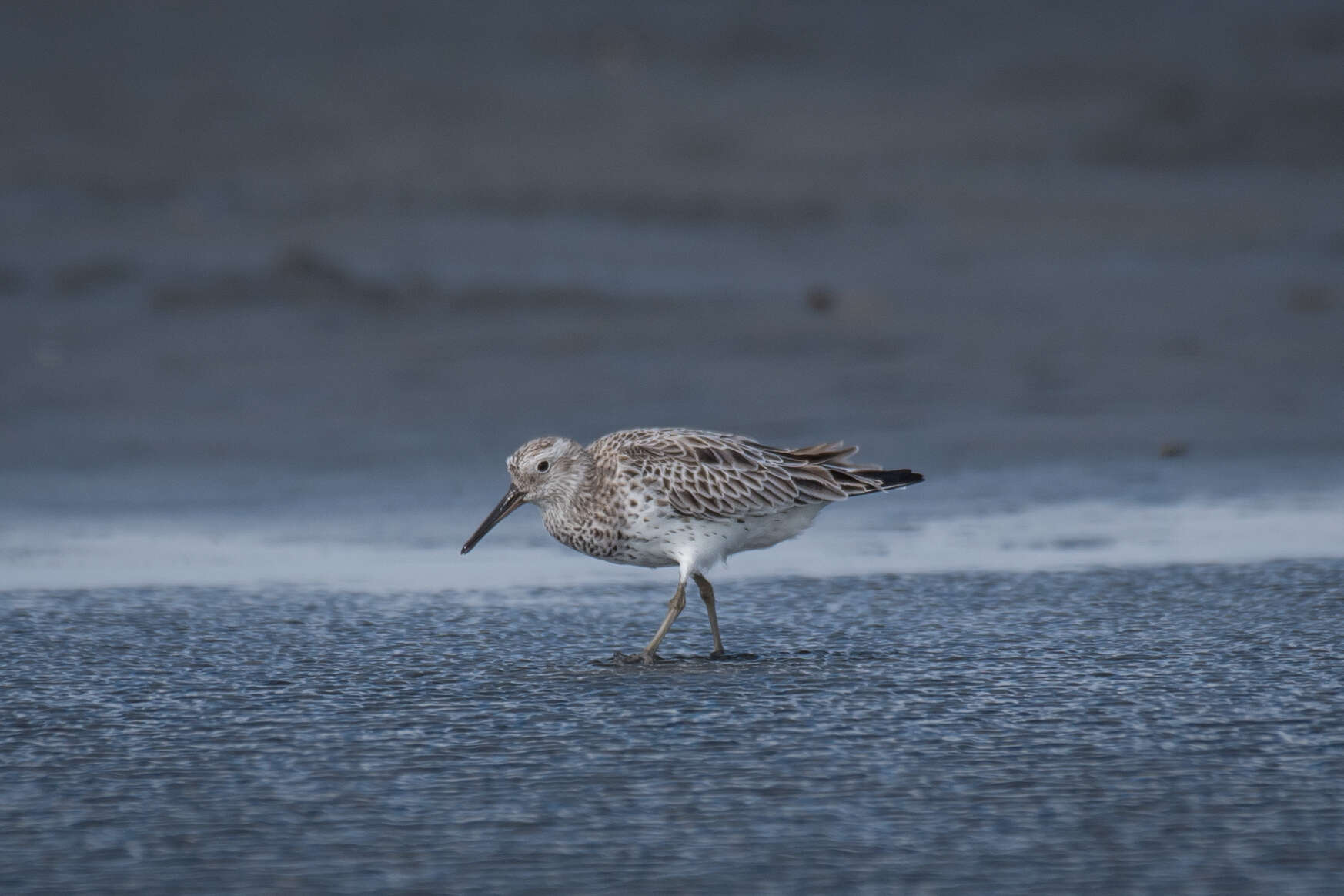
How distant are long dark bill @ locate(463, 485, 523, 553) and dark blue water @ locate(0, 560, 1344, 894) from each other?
320mm

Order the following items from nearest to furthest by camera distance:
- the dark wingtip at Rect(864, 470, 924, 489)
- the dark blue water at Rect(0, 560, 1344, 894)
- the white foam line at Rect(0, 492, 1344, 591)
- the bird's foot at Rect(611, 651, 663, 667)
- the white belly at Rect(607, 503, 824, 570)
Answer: the dark blue water at Rect(0, 560, 1344, 894) → the bird's foot at Rect(611, 651, 663, 667) → the white belly at Rect(607, 503, 824, 570) → the dark wingtip at Rect(864, 470, 924, 489) → the white foam line at Rect(0, 492, 1344, 591)

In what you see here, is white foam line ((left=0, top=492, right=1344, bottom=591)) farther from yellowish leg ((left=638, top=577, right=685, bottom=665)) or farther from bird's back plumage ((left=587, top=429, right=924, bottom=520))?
yellowish leg ((left=638, top=577, right=685, bottom=665))

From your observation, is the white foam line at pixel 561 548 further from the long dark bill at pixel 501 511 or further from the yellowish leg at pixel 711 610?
the yellowish leg at pixel 711 610

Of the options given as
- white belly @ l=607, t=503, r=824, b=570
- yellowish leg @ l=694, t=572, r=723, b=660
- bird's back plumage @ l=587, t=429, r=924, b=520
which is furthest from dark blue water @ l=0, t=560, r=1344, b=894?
bird's back plumage @ l=587, t=429, r=924, b=520

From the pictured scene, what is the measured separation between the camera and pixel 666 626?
762 cm

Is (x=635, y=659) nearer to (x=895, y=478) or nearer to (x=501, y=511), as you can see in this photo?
(x=501, y=511)

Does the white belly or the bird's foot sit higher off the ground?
the white belly

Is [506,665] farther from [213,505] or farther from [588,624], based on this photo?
[213,505]

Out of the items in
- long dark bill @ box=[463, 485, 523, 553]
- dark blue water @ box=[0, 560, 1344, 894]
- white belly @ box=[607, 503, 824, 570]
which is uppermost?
long dark bill @ box=[463, 485, 523, 553]

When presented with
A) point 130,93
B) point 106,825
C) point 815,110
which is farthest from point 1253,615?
point 130,93

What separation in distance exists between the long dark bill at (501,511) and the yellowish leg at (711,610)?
907mm

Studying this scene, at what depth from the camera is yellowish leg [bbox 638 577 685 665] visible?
7.47 metres

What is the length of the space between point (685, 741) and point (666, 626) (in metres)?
1.75

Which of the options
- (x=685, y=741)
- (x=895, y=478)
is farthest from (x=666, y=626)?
(x=685, y=741)
